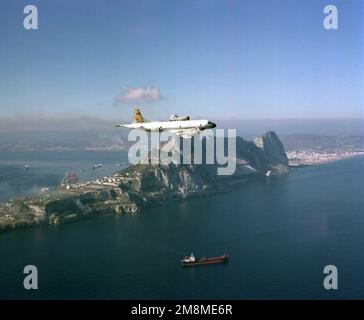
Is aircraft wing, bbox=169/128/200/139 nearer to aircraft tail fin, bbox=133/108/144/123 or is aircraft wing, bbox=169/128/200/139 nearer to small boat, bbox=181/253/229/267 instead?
aircraft tail fin, bbox=133/108/144/123

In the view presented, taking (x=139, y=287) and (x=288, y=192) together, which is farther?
(x=288, y=192)

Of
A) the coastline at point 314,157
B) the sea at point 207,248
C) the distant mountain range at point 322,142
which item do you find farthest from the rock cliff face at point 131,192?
the distant mountain range at point 322,142

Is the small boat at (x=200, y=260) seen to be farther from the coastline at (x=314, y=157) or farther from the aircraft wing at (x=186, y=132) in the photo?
the coastline at (x=314, y=157)

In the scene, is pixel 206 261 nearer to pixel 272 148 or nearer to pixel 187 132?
pixel 187 132

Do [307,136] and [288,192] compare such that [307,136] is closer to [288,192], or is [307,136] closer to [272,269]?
[288,192]

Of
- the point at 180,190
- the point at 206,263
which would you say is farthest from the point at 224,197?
the point at 206,263

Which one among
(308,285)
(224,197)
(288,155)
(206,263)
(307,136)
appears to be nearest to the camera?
(308,285)
